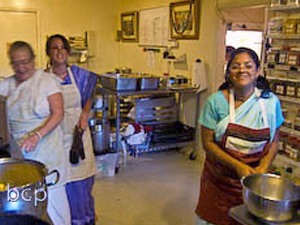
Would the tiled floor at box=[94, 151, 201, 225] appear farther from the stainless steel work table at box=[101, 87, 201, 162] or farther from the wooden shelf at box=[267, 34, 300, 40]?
the wooden shelf at box=[267, 34, 300, 40]

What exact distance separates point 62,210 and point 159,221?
953 millimetres

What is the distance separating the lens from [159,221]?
2.69m

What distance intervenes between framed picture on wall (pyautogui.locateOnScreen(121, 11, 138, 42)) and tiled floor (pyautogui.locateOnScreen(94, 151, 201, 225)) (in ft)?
6.86

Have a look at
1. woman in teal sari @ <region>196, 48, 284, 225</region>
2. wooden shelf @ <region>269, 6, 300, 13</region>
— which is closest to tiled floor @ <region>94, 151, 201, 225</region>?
woman in teal sari @ <region>196, 48, 284, 225</region>

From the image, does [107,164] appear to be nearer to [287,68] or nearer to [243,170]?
[287,68]

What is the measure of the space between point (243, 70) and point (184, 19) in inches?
105

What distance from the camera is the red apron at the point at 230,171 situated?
5.10 feet

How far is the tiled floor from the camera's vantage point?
2748 mm

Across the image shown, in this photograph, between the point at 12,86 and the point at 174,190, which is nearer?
the point at 12,86

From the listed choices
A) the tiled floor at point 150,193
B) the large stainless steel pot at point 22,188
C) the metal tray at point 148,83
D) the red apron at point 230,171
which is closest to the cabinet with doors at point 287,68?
Answer: the tiled floor at point 150,193

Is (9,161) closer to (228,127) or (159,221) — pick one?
(228,127)

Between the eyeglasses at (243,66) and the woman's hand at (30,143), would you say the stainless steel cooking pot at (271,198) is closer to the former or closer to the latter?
the eyeglasses at (243,66)

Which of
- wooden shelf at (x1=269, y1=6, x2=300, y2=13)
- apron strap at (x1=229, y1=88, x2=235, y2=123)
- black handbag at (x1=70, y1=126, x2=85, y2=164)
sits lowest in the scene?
black handbag at (x1=70, y1=126, x2=85, y2=164)

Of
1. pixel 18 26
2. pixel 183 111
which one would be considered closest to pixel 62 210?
pixel 183 111
